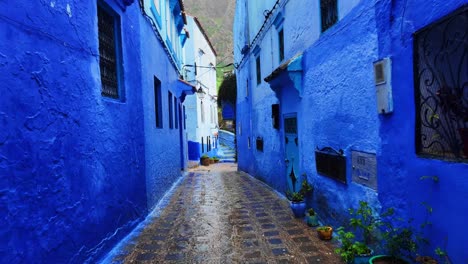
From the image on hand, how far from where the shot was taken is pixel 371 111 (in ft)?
13.0

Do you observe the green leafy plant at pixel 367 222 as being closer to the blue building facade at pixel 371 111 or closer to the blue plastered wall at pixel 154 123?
the blue building facade at pixel 371 111

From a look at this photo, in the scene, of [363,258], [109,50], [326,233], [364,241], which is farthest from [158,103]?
[363,258]

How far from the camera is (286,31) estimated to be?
7648mm

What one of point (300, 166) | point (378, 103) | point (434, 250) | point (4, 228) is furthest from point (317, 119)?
point (4, 228)

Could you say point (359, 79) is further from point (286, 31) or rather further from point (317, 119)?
point (286, 31)

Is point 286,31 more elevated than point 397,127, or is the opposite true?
point 286,31

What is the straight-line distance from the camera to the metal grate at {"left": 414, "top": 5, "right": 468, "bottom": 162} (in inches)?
105

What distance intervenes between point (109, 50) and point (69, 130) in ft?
7.02

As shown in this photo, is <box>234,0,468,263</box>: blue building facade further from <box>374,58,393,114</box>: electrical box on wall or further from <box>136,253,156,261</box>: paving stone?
<box>136,253,156,261</box>: paving stone

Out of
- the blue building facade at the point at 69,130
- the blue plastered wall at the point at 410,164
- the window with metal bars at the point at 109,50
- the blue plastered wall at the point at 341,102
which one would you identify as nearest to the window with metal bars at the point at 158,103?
the blue building facade at the point at 69,130

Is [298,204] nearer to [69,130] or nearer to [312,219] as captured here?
[312,219]

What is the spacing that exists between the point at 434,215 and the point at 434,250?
0.34 m

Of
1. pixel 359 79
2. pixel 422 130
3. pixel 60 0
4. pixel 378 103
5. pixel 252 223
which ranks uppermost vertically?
pixel 60 0

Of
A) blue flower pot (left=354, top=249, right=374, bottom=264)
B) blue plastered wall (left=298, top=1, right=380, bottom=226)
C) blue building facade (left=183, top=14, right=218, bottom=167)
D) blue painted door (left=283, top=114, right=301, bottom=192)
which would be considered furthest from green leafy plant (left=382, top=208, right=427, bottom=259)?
blue building facade (left=183, top=14, right=218, bottom=167)
